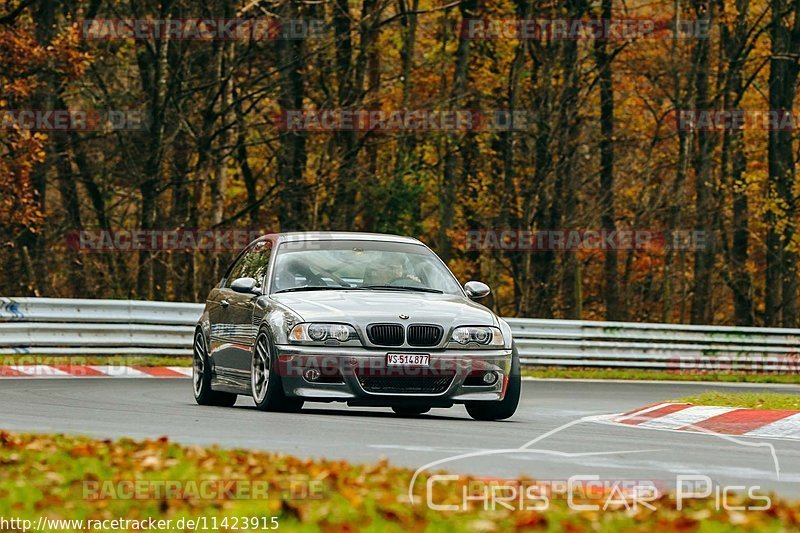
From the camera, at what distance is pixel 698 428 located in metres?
13.8

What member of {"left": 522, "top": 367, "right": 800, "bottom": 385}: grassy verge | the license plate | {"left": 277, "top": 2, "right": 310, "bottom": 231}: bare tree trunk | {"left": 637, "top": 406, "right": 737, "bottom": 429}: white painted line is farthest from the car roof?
{"left": 277, "top": 2, "right": 310, "bottom": 231}: bare tree trunk

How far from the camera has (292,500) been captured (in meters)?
6.74

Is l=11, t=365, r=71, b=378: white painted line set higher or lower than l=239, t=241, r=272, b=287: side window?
lower

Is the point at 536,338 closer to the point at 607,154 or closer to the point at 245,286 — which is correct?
the point at 245,286

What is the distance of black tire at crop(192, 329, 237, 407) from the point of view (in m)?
15.2

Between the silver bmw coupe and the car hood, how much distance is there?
11 millimetres

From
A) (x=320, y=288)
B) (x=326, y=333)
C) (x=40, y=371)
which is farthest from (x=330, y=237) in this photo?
(x=40, y=371)

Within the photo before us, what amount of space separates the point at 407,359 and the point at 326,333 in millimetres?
713

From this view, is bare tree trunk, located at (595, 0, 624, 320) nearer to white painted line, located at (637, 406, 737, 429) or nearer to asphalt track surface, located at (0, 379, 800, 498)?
white painted line, located at (637, 406, 737, 429)

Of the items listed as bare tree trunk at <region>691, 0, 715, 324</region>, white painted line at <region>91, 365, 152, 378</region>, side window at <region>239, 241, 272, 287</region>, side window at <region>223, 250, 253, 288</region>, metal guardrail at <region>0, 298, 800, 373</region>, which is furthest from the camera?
bare tree trunk at <region>691, 0, 715, 324</region>

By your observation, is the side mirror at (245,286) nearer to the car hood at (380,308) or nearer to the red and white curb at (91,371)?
the car hood at (380,308)

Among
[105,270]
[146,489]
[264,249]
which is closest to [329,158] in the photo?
[105,270]

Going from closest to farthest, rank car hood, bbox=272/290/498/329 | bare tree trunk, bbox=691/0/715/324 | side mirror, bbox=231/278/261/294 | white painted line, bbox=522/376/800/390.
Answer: car hood, bbox=272/290/498/329, side mirror, bbox=231/278/261/294, white painted line, bbox=522/376/800/390, bare tree trunk, bbox=691/0/715/324

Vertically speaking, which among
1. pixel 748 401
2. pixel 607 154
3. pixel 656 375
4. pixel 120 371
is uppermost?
pixel 607 154
